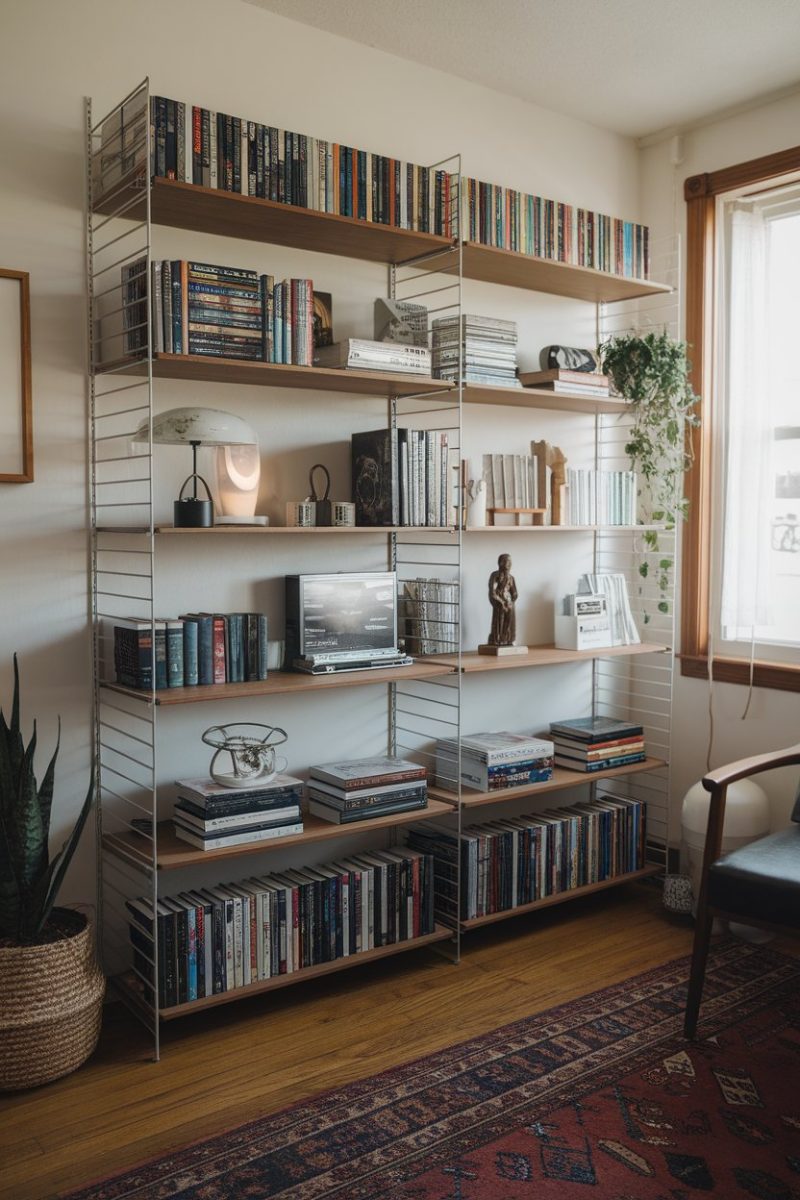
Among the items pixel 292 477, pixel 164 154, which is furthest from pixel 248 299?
pixel 292 477

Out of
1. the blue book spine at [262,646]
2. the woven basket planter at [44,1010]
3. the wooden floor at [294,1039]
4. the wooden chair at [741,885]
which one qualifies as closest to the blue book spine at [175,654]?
the blue book spine at [262,646]

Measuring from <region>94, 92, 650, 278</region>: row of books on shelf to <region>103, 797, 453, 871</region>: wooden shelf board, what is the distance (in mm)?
1633

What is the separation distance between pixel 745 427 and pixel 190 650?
6.94ft

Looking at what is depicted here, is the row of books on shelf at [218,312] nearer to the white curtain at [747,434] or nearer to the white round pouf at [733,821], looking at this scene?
the white curtain at [747,434]

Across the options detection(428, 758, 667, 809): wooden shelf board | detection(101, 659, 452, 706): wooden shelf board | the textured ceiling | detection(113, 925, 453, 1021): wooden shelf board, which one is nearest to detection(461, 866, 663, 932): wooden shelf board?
detection(113, 925, 453, 1021): wooden shelf board

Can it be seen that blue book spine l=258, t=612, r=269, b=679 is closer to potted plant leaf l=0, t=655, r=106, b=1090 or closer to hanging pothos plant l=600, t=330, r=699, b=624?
potted plant leaf l=0, t=655, r=106, b=1090

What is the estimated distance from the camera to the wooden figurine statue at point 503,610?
10.9 feet

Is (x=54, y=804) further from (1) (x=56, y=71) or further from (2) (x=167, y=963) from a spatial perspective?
(1) (x=56, y=71)

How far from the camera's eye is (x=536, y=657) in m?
3.30

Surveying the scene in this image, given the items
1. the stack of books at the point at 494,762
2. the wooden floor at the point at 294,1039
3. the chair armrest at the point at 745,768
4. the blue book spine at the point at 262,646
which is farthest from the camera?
the stack of books at the point at 494,762

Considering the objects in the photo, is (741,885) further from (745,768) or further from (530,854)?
(530,854)

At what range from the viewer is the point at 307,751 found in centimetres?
310

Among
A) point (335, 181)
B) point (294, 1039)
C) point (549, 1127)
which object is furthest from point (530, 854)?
point (335, 181)

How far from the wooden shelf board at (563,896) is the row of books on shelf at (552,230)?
2055 mm
